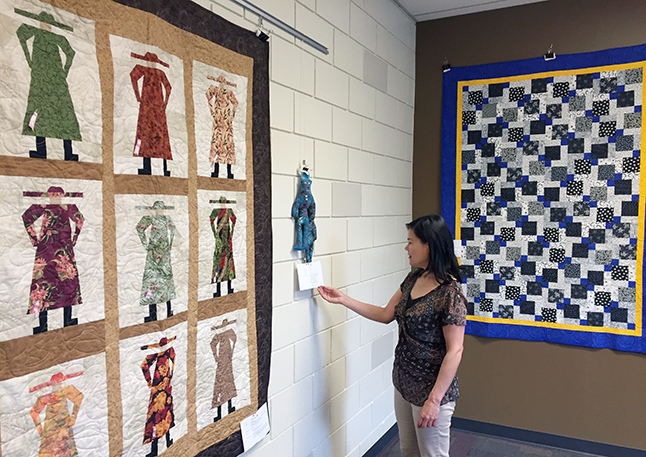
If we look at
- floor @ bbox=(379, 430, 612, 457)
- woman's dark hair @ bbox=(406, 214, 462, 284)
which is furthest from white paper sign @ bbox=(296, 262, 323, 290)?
floor @ bbox=(379, 430, 612, 457)

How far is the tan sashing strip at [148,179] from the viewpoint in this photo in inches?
47.4

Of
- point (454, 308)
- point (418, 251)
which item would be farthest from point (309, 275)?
point (454, 308)

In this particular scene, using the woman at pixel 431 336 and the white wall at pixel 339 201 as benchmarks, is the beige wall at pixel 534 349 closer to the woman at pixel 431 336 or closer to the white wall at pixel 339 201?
the white wall at pixel 339 201

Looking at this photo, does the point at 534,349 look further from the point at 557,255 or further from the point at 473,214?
the point at 473,214

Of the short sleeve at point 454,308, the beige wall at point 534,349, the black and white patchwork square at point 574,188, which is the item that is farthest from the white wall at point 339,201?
the black and white patchwork square at point 574,188

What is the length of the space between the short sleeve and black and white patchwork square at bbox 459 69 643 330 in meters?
1.33

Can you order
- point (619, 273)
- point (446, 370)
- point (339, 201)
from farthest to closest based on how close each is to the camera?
1. point (619, 273)
2. point (339, 201)
3. point (446, 370)

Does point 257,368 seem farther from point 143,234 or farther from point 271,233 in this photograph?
point 143,234

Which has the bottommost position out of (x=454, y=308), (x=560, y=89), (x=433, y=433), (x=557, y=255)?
(x=433, y=433)

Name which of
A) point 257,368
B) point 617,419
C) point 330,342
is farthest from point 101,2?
point 617,419

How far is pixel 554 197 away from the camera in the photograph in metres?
3.02

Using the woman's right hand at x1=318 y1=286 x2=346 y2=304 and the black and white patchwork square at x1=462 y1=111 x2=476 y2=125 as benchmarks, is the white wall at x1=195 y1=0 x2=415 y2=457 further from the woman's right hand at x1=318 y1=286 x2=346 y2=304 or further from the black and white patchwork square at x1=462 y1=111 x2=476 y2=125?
the black and white patchwork square at x1=462 y1=111 x2=476 y2=125

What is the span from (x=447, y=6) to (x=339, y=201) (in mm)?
1646

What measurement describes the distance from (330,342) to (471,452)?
52.7 inches
